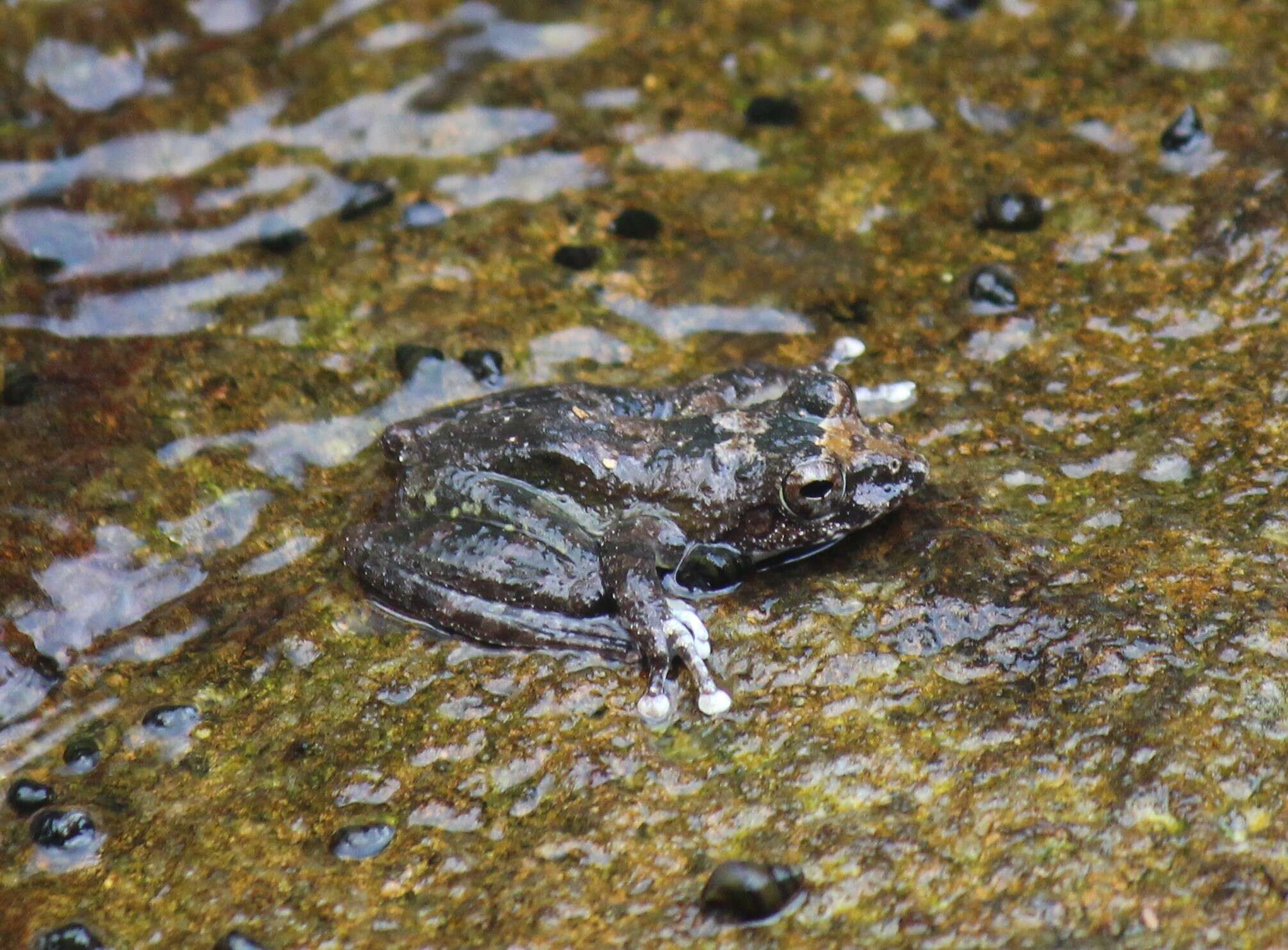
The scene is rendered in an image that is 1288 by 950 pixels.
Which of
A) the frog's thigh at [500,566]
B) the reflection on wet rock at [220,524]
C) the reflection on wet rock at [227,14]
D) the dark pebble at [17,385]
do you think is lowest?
the reflection on wet rock at [220,524]

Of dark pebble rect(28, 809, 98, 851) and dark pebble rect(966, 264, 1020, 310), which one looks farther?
dark pebble rect(966, 264, 1020, 310)

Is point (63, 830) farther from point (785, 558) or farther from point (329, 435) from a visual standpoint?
point (785, 558)

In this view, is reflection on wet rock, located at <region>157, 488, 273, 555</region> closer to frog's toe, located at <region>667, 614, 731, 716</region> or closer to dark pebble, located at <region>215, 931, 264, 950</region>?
dark pebble, located at <region>215, 931, 264, 950</region>

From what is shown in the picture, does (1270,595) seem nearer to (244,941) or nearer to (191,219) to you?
(244,941)

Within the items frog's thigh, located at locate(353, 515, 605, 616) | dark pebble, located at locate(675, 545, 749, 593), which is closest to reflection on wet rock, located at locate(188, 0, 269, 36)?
frog's thigh, located at locate(353, 515, 605, 616)

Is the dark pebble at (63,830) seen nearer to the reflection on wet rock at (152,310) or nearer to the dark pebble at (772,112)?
the reflection on wet rock at (152,310)

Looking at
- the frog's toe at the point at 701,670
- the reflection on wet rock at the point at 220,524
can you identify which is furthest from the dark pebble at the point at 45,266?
the frog's toe at the point at 701,670
